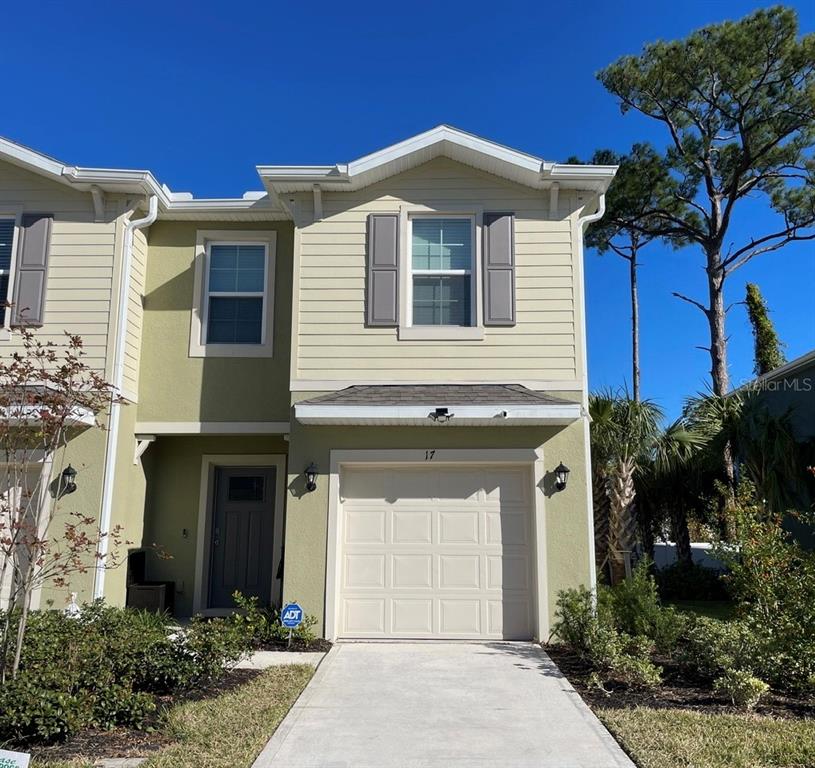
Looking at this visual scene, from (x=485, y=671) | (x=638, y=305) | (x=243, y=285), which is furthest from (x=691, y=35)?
(x=485, y=671)

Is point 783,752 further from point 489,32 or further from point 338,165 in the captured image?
point 489,32

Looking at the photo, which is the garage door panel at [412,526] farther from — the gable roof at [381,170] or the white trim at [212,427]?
the gable roof at [381,170]

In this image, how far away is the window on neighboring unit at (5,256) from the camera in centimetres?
994

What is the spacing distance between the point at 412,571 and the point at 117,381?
4650 millimetres

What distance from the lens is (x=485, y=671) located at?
295 inches

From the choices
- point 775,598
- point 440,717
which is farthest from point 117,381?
point 775,598

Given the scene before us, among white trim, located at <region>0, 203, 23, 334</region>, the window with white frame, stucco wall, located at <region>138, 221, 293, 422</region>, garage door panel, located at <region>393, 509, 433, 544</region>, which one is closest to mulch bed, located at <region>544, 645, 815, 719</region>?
garage door panel, located at <region>393, 509, 433, 544</region>

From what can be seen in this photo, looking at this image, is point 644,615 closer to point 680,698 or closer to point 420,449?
point 680,698

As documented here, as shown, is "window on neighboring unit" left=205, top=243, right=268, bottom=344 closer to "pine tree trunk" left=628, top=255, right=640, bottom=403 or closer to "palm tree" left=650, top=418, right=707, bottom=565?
"palm tree" left=650, top=418, right=707, bottom=565

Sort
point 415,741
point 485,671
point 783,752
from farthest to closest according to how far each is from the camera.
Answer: point 485,671 < point 415,741 < point 783,752

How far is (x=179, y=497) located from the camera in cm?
1108

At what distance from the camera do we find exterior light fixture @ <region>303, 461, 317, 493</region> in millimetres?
9148

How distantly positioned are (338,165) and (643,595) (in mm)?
6583

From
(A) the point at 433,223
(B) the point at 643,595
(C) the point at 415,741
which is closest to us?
(C) the point at 415,741
